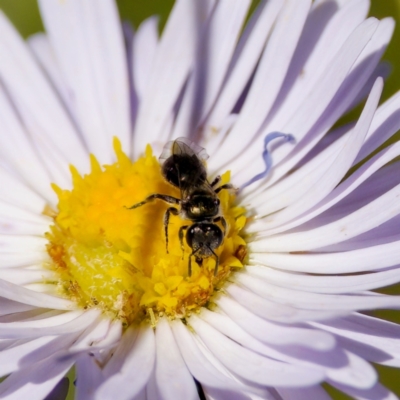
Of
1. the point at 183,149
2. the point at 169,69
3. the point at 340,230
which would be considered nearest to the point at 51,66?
the point at 169,69

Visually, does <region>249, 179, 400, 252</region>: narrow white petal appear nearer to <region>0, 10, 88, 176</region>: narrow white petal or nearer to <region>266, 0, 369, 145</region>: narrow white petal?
<region>266, 0, 369, 145</region>: narrow white petal

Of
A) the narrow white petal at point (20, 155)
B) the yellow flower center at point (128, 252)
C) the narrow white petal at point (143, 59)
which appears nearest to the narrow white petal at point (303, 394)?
the yellow flower center at point (128, 252)

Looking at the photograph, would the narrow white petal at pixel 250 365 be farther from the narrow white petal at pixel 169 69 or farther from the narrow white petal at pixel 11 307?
the narrow white petal at pixel 169 69

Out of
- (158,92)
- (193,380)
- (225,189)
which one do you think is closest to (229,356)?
(193,380)

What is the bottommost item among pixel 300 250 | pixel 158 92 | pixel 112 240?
pixel 300 250

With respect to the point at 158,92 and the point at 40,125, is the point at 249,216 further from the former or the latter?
the point at 40,125

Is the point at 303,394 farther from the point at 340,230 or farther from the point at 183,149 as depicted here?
the point at 183,149

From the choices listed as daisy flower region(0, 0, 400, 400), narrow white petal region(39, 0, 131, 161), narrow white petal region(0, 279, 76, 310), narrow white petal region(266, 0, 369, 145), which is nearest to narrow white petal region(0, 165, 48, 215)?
daisy flower region(0, 0, 400, 400)
